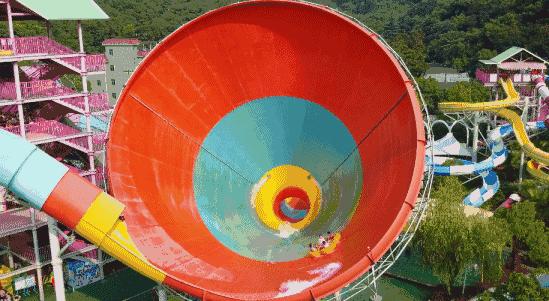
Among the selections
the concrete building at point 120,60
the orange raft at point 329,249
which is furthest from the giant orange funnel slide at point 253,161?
the concrete building at point 120,60

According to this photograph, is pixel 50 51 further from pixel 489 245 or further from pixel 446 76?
pixel 446 76

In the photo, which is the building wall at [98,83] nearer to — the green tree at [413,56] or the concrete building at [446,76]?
the green tree at [413,56]

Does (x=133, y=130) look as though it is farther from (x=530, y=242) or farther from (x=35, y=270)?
(x=530, y=242)

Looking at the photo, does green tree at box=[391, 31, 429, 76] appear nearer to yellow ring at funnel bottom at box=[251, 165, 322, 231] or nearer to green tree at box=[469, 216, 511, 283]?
green tree at box=[469, 216, 511, 283]

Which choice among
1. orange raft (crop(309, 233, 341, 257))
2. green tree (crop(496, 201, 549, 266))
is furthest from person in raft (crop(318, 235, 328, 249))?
green tree (crop(496, 201, 549, 266))

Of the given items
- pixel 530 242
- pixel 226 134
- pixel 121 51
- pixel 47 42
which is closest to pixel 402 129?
pixel 226 134

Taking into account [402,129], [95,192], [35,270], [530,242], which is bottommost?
[35,270]
